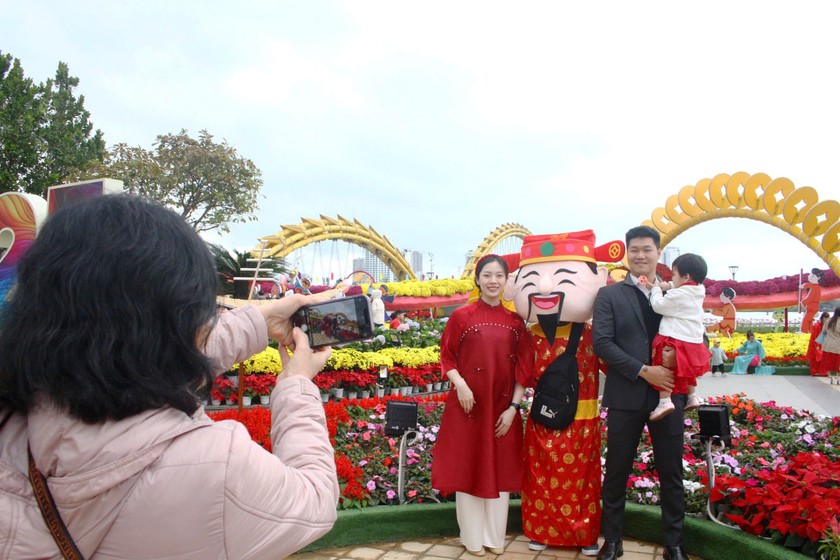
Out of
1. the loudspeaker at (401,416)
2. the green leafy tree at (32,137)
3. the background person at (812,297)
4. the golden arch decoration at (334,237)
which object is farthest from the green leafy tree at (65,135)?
the background person at (812,297)

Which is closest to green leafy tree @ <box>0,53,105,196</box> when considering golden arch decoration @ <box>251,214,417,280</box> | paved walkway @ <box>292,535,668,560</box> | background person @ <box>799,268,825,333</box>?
golden arch decoration @ <box>251,214,417,280</box>

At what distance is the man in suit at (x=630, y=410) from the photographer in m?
3.30

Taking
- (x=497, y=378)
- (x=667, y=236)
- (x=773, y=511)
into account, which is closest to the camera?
(x=773, y=511)

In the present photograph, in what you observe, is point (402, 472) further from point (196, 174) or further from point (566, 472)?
point (196, 174)

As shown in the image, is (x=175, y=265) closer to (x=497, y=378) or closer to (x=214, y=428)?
(x=214, y=428)

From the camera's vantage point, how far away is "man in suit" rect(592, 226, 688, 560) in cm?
330

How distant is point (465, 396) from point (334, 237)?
15983mm

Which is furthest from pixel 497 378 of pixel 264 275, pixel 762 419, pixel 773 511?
pixel 264 275

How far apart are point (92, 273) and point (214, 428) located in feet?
1.05

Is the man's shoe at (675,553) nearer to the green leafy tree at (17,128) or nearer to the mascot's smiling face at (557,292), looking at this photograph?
the mascot's smiling face at (557,292)

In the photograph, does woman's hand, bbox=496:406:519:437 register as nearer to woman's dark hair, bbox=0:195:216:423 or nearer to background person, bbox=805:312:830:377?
woman's dark hair, bbox=0:195:216:423

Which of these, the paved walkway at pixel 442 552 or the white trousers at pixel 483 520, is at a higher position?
the white trousers at pixel 483 520

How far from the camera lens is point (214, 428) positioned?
41.7 inches

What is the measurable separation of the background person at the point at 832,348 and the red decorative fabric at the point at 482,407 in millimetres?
9867
